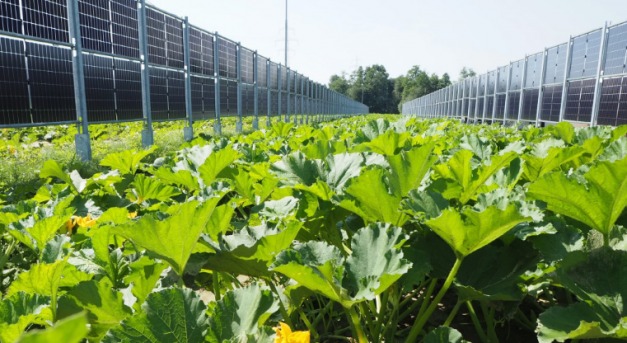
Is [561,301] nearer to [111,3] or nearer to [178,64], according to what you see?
[111,3]

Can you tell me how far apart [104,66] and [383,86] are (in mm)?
100567

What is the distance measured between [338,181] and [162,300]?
807 millimetres

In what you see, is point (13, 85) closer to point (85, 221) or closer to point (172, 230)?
point (85, 221)

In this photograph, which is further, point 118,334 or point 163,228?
point 163,228

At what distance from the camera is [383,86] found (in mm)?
105125

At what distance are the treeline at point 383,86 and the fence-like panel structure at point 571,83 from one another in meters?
73.4

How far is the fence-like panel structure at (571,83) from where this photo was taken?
10992mm

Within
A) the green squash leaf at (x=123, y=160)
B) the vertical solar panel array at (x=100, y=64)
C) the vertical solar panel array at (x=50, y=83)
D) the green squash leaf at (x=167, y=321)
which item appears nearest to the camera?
the green squash leaf at (x=167, y=321)

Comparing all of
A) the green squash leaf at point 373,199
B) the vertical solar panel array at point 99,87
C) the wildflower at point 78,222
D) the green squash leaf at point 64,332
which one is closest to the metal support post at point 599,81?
the vertical solar panel array at point 99,87

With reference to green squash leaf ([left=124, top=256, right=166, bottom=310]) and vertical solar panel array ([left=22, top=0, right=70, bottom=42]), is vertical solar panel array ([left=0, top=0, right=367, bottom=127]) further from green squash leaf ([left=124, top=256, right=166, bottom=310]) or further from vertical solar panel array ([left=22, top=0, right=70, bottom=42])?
green squash leaf ([left=124, top=256, right=166, bottom=310])

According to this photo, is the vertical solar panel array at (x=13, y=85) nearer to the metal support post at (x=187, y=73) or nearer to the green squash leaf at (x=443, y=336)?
the metal support post at (x=187, y=73)

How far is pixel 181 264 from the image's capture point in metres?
0.94

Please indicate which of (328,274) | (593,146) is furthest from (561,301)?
(328,274)

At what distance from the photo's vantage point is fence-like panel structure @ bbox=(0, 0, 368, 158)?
19.5 feet
